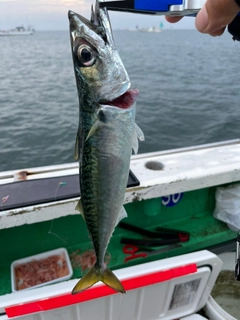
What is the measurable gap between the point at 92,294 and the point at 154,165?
62.8 inches

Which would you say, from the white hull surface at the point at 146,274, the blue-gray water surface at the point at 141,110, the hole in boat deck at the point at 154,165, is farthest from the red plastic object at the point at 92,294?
the blue-gray water surface at the point at 141,110

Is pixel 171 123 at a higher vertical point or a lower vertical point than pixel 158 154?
lower

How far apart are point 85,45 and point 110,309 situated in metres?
1.96

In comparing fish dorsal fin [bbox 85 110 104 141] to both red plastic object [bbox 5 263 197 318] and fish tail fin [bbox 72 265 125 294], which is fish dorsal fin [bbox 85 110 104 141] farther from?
red plastic object [bbox 5 263 197 318]

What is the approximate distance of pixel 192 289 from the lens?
2604 millimetres

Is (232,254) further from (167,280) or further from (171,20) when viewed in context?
(171,20)

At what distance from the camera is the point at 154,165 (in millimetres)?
3369

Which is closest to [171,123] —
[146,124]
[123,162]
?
[146,124]

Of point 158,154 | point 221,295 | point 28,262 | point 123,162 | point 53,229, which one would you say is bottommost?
point 221,295

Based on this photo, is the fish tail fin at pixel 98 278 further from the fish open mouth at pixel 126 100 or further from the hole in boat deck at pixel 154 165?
the hole in boat deck at pixel 154 165

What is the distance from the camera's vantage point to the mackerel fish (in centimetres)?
124

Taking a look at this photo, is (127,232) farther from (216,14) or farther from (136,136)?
(216,14)


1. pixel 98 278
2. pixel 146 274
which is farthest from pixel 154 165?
pixel 98 278

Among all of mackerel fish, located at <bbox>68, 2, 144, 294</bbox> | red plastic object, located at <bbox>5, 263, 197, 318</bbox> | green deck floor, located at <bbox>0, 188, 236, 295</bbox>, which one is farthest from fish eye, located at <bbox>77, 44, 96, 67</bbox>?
green deck floor, located at <bbox>0, 188, 236, 295</bbox>
